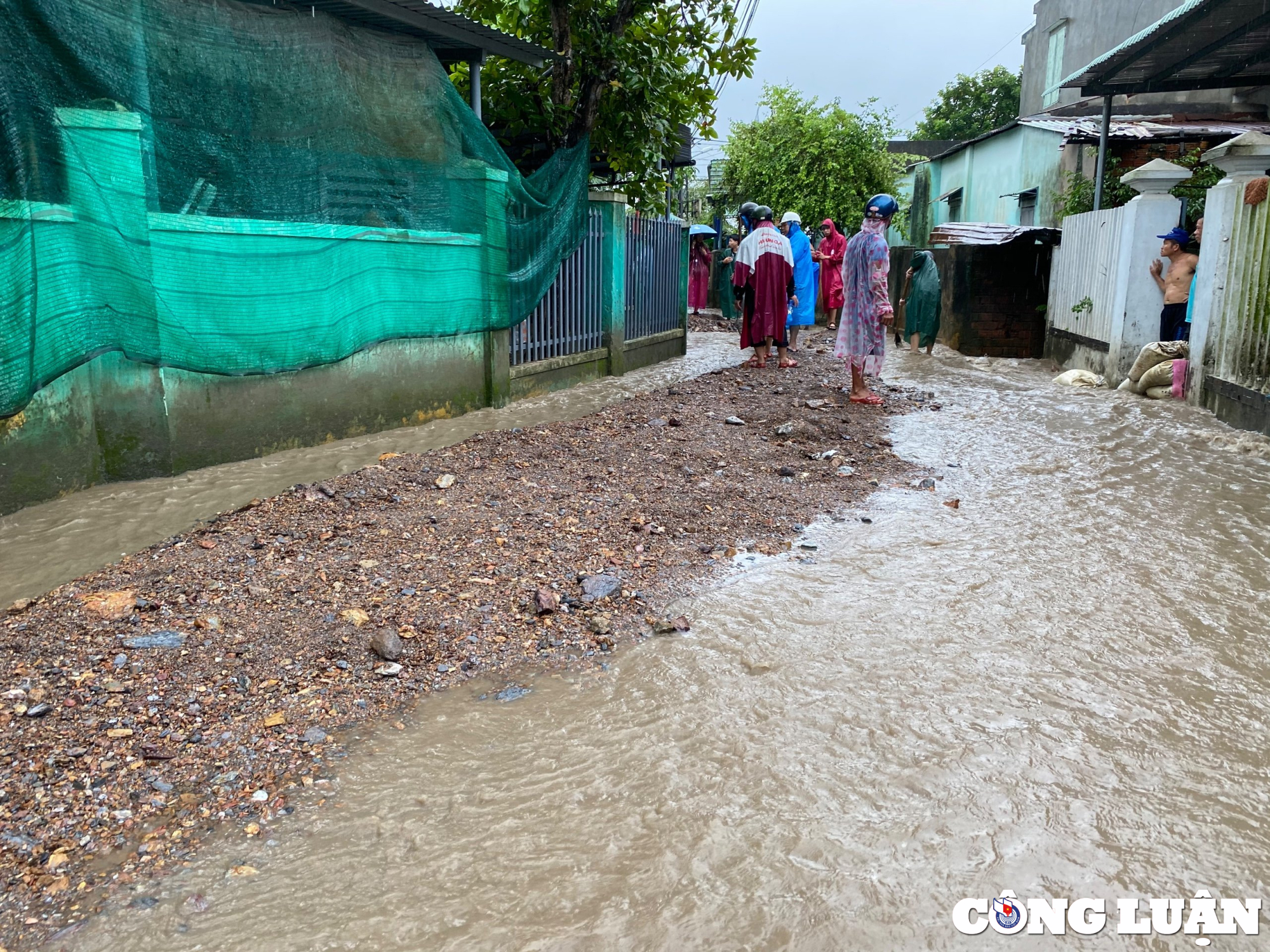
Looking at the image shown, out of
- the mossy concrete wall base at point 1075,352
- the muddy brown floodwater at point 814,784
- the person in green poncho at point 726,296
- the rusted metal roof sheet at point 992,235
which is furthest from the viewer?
the person in green poncho at point 726,296

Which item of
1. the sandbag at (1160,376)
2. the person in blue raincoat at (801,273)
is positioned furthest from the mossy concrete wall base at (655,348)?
the sandbag at (1160,376)

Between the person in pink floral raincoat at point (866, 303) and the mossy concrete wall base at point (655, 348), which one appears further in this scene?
the mossy concrete wall base at point (655, 348)

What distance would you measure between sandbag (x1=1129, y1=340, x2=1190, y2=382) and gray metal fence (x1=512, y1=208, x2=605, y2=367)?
507cm

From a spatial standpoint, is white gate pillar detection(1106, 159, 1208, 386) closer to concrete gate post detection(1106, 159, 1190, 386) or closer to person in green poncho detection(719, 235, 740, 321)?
concrete gate post detection(1106, 159, 1190, 386)

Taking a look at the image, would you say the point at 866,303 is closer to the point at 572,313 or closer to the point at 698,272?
the point at 572,313

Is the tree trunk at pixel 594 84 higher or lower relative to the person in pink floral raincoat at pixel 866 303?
higher

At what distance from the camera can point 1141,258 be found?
9.25 metres

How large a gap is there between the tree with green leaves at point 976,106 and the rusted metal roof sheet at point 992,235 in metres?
24.7

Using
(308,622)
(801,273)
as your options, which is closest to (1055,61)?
(801,273)

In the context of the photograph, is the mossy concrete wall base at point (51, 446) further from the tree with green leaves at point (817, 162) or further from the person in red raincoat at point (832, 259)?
the tree with green leaves at point (817, 162)

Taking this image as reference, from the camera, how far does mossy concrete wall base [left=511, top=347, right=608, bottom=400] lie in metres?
8.09

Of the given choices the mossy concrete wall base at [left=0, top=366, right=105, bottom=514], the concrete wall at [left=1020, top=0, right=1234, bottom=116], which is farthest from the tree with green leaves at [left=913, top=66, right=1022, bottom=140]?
the mossy concrete wall base at [left=0, top=366, right=105, bottom=514]

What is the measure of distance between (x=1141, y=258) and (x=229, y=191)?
8175mm

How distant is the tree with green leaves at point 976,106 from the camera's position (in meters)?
34.7
